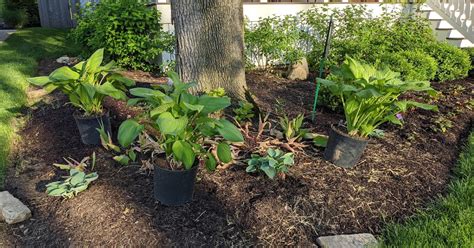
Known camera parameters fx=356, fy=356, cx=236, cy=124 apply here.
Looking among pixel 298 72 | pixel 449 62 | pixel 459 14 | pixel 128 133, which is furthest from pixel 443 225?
pixel 459 14

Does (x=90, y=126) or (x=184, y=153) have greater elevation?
(x=184, y=153)

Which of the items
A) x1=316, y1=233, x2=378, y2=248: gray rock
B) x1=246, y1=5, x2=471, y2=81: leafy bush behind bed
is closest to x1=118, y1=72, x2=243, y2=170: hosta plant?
x1=316, y1=233, x2=378, y2=248: gray rock

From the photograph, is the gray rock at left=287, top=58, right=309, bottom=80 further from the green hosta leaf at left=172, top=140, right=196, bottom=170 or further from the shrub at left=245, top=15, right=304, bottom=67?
the green hosta leaf at left=172, top=140, right=196, bottom=170

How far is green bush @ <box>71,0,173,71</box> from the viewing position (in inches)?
182

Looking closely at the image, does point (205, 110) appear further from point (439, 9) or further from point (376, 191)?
point (439, 9)

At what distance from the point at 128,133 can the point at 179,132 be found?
28cm

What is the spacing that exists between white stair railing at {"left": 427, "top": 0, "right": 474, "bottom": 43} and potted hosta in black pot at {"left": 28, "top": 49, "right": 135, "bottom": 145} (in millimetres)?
6156

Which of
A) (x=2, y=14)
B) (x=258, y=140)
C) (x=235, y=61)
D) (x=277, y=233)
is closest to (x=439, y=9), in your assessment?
(x=235, y=61)

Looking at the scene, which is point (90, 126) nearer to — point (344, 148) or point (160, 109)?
point (160, 109)

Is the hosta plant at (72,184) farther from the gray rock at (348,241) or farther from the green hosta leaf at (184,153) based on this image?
the gray rock at (348,241)

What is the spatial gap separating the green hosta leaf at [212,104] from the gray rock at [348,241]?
85cm

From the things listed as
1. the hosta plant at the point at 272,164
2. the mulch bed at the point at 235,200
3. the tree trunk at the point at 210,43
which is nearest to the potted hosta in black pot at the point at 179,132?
the mulch bed at the point at 235,200

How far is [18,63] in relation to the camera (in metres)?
5.50

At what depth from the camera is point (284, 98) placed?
374 centimetres
